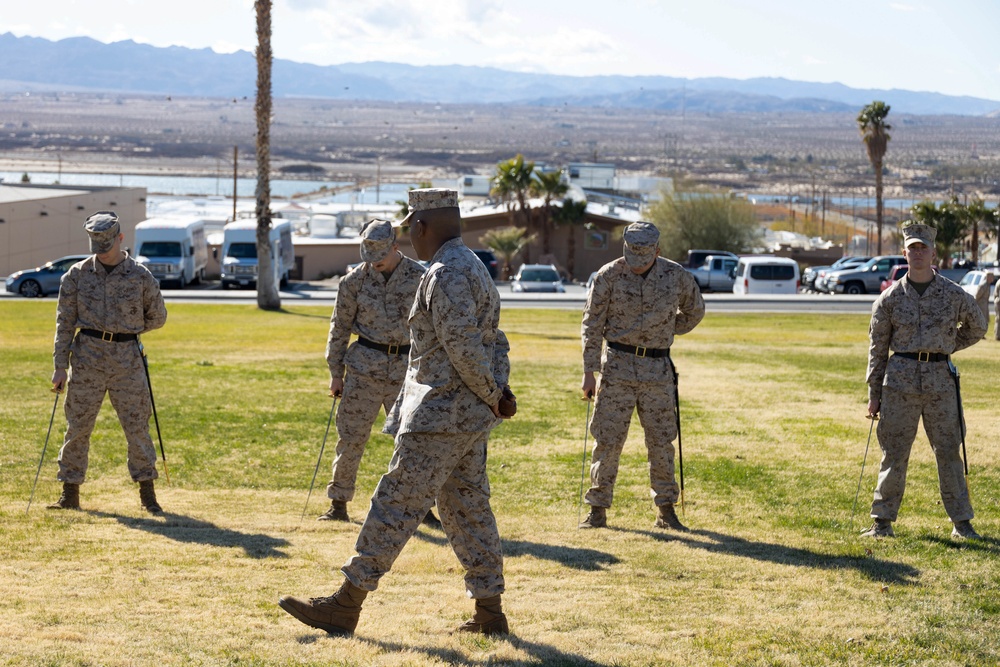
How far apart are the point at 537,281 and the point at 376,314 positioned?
39.0 metres

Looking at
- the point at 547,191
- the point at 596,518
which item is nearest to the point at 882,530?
the point at 596,518

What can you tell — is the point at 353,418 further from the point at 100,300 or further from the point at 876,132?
the point at 876,132

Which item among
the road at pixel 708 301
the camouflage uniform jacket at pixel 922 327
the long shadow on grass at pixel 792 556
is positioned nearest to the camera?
the long shadow on grass at pixel 792 556

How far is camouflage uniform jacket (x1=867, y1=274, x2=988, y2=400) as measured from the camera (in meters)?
8.53

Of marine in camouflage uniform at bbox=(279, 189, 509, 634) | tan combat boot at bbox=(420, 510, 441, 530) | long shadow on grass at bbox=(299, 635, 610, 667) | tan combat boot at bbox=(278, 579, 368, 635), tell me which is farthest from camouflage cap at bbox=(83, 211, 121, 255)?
long shadow on grass at bbox=(299, 635, 610, 667)

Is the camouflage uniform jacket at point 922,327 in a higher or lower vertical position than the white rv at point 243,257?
higher

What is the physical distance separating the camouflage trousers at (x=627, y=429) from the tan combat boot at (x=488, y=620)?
110 inches

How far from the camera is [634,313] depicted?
885 centimetres

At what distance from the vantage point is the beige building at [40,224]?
56250 millimetres

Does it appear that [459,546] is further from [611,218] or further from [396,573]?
[611,218]

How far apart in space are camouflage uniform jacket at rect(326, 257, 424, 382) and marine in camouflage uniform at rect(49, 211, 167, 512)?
128 cm

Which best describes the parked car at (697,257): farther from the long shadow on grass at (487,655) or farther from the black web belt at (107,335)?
the long shadow on grass at (487,655)

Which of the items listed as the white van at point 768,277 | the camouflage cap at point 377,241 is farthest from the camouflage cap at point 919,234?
the white van at point 768,277

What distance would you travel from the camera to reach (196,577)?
7.29 meters
